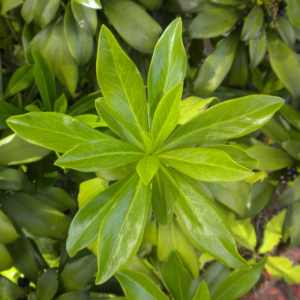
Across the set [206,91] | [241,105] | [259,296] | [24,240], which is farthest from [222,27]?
[259,296]

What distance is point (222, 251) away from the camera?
0.59 meters

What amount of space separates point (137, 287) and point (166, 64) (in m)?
0.65

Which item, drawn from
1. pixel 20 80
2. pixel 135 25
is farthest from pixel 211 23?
pixel 20 80

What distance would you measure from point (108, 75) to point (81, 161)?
0.20 meters

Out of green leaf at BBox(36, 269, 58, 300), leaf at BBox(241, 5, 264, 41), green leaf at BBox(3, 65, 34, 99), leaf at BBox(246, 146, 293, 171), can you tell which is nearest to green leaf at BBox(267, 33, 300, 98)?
leaf at BBox(241, 5, 264, 41)

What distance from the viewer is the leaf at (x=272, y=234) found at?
67.1 inches

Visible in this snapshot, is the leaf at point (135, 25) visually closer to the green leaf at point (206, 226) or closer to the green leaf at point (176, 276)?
the green leaf at point (206, 226)

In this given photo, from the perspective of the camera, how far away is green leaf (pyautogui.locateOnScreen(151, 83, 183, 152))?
0.54 metres

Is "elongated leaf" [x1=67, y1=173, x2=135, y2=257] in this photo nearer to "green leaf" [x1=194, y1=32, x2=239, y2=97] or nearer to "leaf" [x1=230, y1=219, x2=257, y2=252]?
"green leaf" [x1=194, y1=32, x2=239, y2=97]

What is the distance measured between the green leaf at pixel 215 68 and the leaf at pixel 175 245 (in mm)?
524

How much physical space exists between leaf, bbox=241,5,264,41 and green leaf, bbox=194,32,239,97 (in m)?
0.11

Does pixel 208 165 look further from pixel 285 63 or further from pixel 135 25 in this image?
pixel 285 63

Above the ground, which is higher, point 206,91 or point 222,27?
point 222,27

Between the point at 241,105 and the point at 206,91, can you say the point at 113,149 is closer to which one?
the point at 241,105
